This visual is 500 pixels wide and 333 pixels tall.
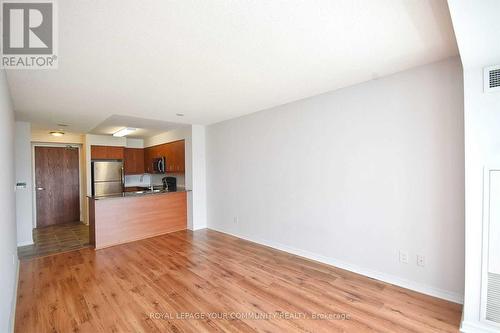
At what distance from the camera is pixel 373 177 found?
2775mm

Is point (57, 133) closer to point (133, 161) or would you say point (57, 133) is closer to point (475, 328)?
point (133, 161)

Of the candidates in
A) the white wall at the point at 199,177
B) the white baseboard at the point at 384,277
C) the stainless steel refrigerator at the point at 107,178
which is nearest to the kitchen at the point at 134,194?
the stainless steel refrigerator at the point at 107,178

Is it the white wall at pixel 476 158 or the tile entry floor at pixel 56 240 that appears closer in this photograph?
the white wall at pixel 476 158

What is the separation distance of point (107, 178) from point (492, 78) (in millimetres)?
7154

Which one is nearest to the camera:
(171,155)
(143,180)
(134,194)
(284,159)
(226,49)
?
(226,49)

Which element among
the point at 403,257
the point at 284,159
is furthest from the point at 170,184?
the point at 403,257

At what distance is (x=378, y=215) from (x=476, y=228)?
925 millimetres

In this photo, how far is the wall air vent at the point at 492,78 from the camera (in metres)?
1.80

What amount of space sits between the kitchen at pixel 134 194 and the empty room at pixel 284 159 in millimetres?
50

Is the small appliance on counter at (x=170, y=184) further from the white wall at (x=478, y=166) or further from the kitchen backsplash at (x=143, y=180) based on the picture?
the white wall at (x=478, y=166)

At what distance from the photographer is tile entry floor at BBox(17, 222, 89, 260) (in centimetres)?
395

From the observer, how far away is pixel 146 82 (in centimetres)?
264

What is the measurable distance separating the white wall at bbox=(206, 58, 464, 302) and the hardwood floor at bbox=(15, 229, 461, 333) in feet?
1.01

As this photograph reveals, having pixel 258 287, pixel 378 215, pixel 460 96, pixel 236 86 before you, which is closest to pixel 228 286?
pixel 258 287
